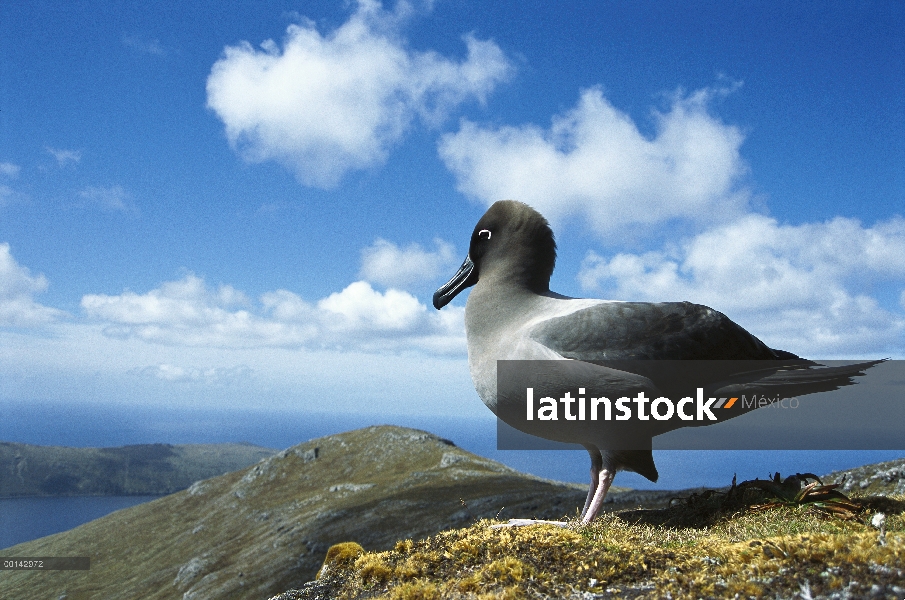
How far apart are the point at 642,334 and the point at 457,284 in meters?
3.98

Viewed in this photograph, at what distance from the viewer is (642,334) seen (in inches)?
407

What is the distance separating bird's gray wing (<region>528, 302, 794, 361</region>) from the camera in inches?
403

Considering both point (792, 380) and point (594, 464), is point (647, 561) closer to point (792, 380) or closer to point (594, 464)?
point (594, 464)

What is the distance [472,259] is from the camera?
12.5m

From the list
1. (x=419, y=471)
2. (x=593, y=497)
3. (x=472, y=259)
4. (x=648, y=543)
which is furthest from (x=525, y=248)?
(x=419, y=471)

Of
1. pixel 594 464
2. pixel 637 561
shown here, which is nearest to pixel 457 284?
pixel 594 464

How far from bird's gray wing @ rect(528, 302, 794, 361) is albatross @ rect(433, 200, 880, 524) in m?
0.02

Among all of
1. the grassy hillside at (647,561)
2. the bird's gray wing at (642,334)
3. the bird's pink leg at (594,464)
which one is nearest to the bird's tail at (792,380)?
the bird's gray wing at (642,334)

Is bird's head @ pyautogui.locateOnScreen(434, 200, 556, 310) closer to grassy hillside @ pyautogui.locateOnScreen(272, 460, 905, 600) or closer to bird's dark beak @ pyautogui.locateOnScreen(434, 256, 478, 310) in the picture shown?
bird's dark beak @ pyautogui.locateOnScreen(434, 256, 478, 310)

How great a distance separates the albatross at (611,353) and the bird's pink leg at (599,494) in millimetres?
16

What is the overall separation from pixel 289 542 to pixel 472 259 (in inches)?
2633

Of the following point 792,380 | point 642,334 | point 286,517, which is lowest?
point 286,517

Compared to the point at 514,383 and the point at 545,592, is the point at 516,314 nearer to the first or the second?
the point at 514,383

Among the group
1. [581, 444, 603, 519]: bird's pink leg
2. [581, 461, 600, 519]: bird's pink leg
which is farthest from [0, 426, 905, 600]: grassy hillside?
[581, 444, 603, 519]: bird's pink leg
